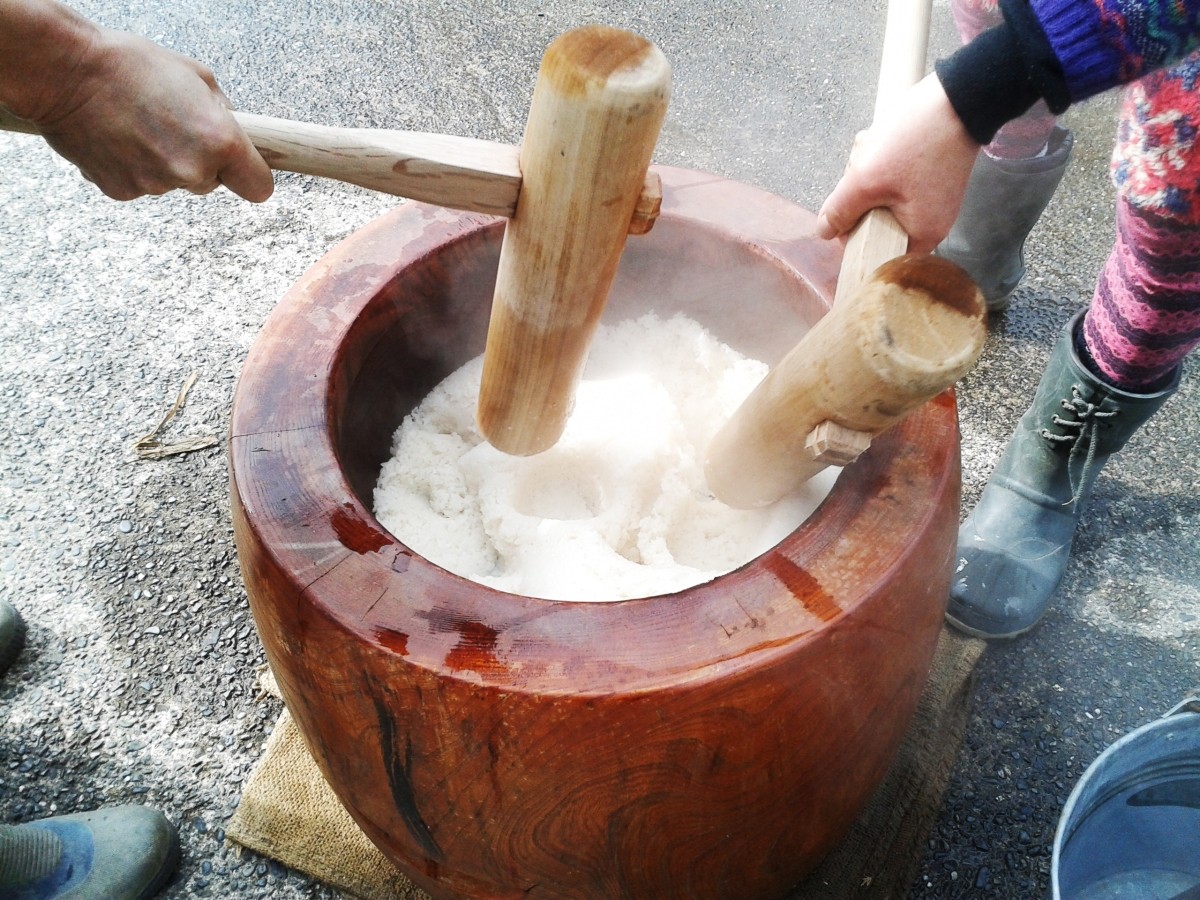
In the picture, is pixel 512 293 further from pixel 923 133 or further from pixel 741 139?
pixel 741 139

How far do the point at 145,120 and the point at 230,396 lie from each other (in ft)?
5.44

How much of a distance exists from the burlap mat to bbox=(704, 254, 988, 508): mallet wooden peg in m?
0.94

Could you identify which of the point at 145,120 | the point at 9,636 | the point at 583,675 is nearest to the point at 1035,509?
the point at 583,675

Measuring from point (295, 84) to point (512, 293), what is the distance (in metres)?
2.85

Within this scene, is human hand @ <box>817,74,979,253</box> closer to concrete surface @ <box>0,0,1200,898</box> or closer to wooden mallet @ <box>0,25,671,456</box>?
wooden mallet @ <box>0,25,671,456</box>

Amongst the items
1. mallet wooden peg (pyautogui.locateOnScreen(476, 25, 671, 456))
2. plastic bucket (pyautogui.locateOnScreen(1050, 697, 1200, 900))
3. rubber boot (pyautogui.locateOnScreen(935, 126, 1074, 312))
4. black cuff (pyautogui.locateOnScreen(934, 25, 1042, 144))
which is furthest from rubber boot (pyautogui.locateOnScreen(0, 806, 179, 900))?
rubber boot (pyautogui.locateOnScreen(935, 126, 1074, 312))

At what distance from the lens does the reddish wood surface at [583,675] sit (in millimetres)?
1052

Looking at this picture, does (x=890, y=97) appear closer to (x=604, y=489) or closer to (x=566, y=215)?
(x=566, y=215)

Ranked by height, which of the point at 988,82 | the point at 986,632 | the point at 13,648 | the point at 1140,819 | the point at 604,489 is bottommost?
the point at 13,648

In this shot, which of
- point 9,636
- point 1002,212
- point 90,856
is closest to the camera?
point 90,856

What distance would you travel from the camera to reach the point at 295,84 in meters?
3.56

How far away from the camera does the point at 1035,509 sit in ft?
6.94

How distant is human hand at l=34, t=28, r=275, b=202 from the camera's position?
3.32ft

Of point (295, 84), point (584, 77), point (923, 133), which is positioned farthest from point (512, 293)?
point (295, 84)
